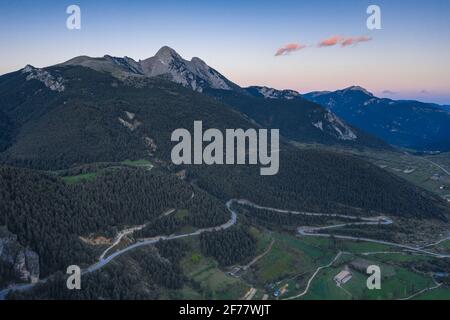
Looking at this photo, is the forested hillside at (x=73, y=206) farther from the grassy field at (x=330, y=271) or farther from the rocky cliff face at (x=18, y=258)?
the grassy field at (x=330, y=271)

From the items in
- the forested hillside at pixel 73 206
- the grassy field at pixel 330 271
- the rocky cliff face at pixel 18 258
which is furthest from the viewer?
the grassy field at pixel 330 271

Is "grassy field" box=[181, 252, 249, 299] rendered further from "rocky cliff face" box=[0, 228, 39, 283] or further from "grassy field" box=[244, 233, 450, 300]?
"rocky cliff face" box=[0, 228, 39, 283]

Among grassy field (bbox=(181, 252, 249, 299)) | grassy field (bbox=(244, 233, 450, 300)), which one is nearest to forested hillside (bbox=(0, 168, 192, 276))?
grassy field (bbox=(181, 252, 249, 299))

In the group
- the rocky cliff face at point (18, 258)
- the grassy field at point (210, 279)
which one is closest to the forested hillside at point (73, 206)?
the rocky cliff face at point (18, 258)

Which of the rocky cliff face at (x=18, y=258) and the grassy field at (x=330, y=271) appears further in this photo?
the grassy field at (x=330, y=271)

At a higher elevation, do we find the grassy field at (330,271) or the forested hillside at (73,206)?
the forested hillside at (73,206)

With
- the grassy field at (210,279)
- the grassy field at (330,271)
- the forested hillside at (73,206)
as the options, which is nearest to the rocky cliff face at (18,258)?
the forested hillside at (73,206)

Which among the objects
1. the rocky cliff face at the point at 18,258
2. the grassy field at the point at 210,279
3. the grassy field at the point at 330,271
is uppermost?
the rocky cliff face at the point at 18,258

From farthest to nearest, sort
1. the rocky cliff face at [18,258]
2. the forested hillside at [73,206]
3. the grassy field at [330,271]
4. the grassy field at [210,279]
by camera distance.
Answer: the grassy field at [330,271] < the grassy field at [210,279] < the forested hillside at [73,206] < the rocky cliff face at [18,258]
